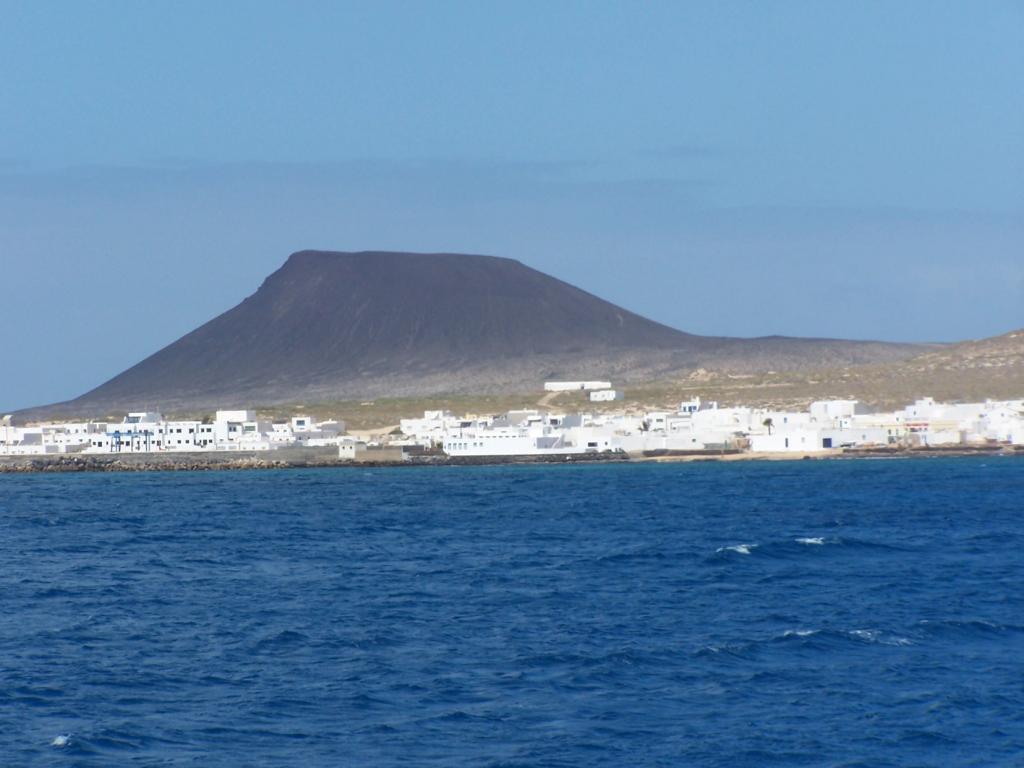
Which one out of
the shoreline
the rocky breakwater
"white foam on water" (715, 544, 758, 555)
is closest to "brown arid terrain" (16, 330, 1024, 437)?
the rocky breakwater

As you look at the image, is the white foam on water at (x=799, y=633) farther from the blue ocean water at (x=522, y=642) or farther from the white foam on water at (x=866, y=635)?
the white foam on water at (x=866, y=635)

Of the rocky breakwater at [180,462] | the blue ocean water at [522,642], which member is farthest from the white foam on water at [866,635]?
the rocky breakwater at [180,462]

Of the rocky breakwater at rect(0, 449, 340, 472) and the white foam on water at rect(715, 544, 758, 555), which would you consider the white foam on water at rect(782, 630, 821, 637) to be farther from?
the rocky breakwater at rect(0, 449, 340, 472)

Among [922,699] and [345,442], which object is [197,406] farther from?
[922,699]

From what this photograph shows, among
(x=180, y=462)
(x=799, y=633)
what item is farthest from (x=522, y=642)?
(x=180, y=462)

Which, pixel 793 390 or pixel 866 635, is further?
pixel 793 390

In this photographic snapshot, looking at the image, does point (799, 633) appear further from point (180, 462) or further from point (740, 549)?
point (180, 462)
